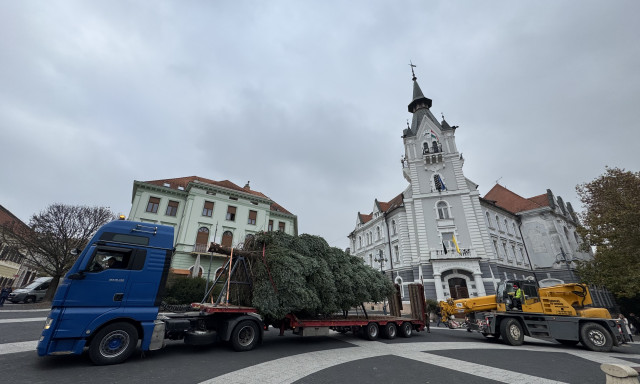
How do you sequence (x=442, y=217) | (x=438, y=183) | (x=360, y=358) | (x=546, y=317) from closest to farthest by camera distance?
(x=360, y=358) → (x=546, y=317) → (x=442, y=217) → (x=438, y=183)

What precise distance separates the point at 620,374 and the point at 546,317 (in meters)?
11.6

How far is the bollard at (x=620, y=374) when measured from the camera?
243 cm

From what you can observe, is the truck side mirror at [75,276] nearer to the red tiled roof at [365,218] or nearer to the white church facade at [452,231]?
the white church facade at [452,231]

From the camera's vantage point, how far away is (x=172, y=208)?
29.8 m

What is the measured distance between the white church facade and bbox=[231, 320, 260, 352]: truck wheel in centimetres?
1904

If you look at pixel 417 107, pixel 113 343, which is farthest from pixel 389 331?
pixel 417 107

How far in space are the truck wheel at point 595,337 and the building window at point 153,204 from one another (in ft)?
112

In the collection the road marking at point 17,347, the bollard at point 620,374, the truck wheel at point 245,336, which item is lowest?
the road marking at point 17,347

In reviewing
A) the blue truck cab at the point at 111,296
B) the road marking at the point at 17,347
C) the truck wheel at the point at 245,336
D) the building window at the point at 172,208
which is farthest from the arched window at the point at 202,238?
the blue truck cab at the point at 111,296

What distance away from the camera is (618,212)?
16812mm

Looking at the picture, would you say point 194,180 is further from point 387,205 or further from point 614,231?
point 614,231

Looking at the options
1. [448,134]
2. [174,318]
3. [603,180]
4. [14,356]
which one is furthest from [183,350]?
[448,134]

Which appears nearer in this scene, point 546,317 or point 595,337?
point 595,337

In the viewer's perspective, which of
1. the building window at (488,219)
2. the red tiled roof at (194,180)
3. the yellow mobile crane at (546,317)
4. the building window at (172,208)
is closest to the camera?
the yellow mobile crane at (546,317)
